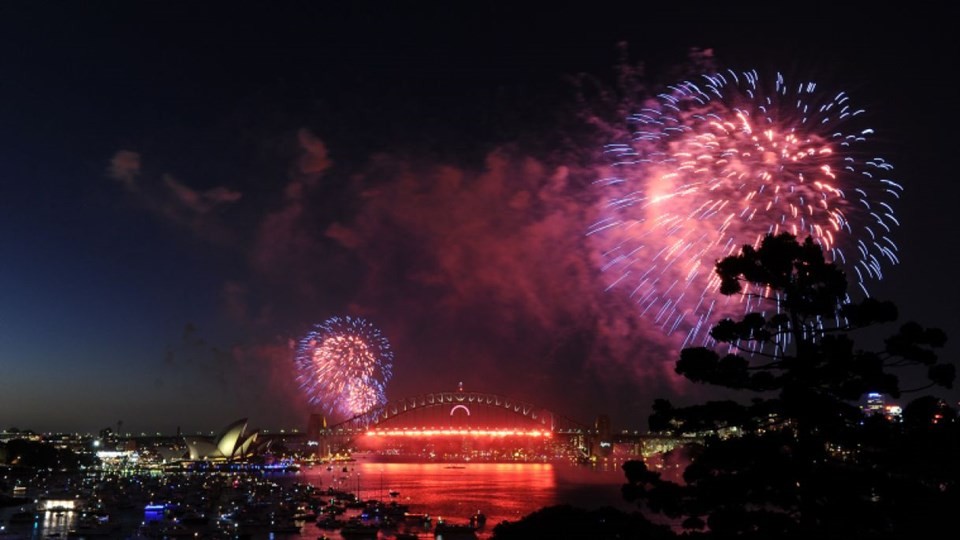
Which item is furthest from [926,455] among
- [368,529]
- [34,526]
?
[34,526]

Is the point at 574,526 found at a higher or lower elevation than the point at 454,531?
higher

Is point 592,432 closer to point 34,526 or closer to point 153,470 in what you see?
point 153,470

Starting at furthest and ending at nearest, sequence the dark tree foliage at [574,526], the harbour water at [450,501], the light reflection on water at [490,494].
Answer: the light reflection on water at [490,494] → the harbour water at [450,501] → the dark tree foliage at [574,526]

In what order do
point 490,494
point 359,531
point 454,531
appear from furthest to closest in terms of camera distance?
point 490,494 < point 359,531 < point 454,531

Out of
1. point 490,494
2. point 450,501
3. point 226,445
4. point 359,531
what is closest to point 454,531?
point 359,531

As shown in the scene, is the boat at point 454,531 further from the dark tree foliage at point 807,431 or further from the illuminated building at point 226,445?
the illuminated building at point 226,445

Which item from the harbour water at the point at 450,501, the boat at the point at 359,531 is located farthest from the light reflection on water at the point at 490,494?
the boat at the point at 359,531

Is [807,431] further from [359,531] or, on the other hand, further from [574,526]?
[359,531]
